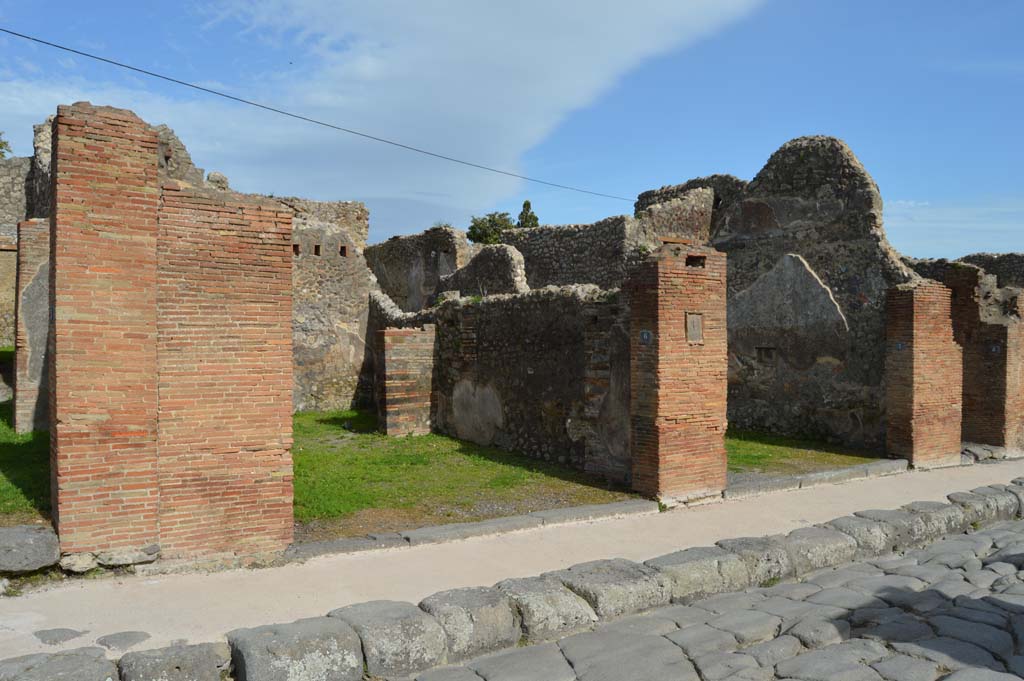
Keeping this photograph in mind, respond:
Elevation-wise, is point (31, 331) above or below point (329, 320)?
below

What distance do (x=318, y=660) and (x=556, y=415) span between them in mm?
5872

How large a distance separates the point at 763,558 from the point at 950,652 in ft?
4.78

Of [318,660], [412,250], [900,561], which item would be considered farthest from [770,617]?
[412,250]

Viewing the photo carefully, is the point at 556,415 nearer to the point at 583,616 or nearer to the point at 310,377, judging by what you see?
the point at 583,616

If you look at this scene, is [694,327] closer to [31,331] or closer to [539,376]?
[539,376]

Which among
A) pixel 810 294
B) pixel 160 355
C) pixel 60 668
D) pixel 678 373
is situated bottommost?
pixel 60 668

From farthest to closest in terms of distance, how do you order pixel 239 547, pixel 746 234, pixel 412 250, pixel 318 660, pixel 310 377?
pixel 412 250, pixel 310 377, pixel 746 234, pixel 239 547, pixel 318 660

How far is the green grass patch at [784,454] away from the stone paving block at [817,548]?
10.2 feet

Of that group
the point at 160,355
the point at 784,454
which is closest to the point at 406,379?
the point at 784,454

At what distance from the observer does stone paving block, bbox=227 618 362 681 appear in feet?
11.0

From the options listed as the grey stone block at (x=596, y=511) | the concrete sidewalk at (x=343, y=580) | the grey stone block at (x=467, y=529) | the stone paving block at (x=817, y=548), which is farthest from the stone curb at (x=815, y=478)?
the grey stone block at (x=467, y=529)

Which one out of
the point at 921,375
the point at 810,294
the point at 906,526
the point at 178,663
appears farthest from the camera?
the point at 810,294

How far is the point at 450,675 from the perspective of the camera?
367 cm

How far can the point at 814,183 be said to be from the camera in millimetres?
11516
